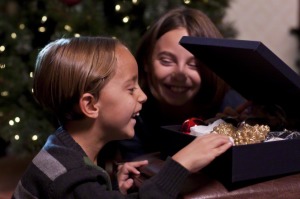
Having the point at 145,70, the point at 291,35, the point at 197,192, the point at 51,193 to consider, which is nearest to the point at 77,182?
the point at 51,193

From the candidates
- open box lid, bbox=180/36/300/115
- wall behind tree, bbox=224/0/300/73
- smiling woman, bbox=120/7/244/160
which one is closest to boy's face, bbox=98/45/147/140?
open box lid, bbox=180/36/300/115

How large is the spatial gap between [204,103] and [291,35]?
180cm

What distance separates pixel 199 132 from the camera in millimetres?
895

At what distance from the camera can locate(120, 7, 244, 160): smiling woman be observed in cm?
122

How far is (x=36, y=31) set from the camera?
192 cm

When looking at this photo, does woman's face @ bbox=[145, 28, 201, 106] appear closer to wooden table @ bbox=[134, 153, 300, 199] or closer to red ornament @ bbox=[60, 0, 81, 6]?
wooden table @ bbox=[134, 153, 300, 199]

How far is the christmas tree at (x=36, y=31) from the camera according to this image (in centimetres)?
173

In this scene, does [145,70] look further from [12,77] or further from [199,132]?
[12,77]

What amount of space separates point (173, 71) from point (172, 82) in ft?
0.11

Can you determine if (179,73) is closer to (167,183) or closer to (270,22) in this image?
(167,183)

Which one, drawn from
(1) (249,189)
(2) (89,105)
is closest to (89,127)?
(2) (89,105)

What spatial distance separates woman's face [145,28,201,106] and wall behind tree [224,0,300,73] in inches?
61.1

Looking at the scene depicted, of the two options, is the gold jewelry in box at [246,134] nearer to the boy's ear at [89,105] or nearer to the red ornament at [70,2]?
the boy's ear at [89,105]

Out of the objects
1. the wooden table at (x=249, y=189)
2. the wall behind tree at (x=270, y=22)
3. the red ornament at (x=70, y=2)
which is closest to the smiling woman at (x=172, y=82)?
the wooden table at (x=249, y=189)
